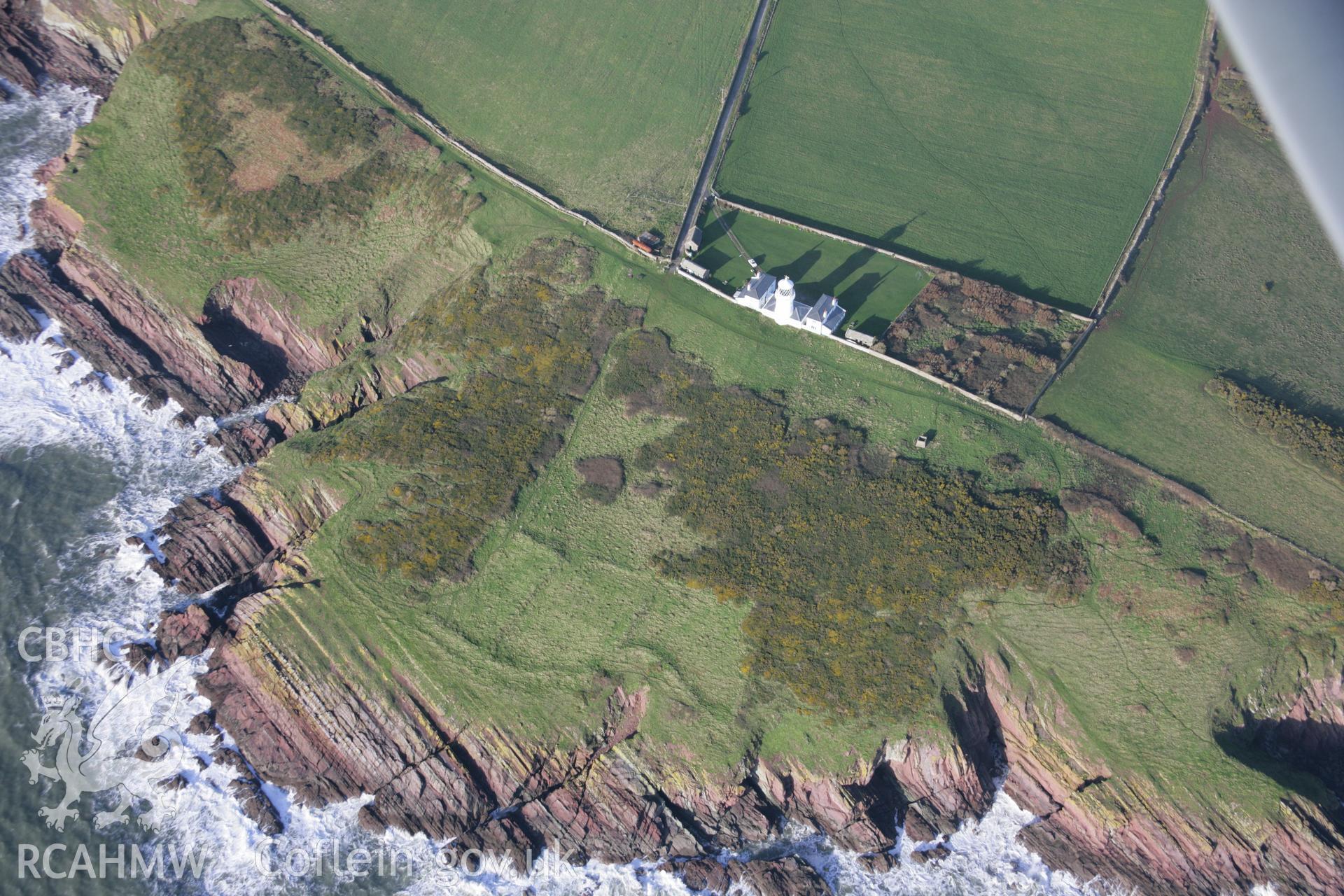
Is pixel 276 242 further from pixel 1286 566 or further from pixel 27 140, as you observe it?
pixel 1286 566

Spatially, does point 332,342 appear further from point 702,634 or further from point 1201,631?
point 1201,631

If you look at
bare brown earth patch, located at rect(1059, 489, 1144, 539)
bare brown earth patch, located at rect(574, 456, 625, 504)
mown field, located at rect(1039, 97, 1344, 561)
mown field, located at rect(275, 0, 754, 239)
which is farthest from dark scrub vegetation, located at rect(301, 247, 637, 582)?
mown field, located at rect(1039, 97, 1344, 561)

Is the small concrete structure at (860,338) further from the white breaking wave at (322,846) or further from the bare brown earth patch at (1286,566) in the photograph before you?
the white breaking wave at (322,846)

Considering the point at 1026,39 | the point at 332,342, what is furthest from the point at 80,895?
the point at 1026,39

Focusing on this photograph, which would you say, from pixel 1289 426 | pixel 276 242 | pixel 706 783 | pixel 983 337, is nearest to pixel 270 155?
pixel 276 242

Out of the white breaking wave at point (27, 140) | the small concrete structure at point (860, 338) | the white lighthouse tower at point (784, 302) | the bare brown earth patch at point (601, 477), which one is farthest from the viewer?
the white breaking wave at point (27, 140)

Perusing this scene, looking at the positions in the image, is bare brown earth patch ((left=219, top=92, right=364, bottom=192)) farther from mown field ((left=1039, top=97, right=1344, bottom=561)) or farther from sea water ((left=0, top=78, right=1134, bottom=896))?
mown field ((left=1039, top=97, right=1344, bottom=561))

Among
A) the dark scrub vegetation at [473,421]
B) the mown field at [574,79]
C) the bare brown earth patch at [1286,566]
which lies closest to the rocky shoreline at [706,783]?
the bare brown earth patch at [1286,566]
